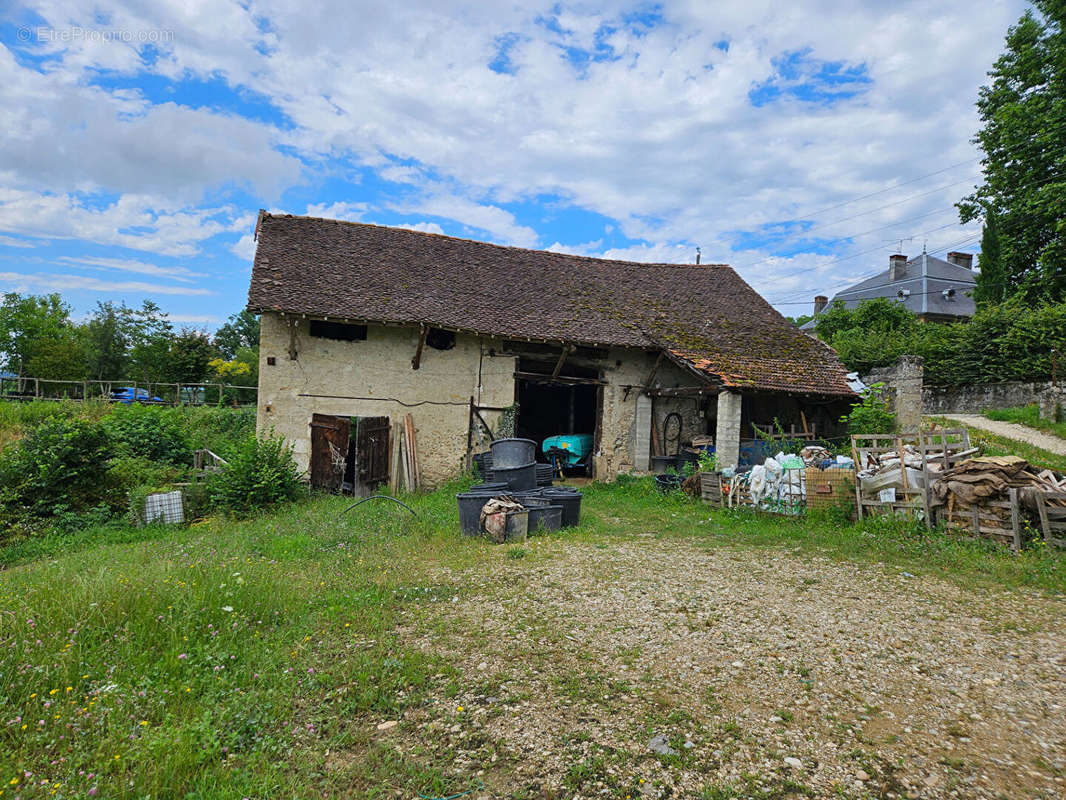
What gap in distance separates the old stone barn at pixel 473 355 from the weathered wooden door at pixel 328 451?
3cm

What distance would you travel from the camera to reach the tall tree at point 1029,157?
65.8 ft

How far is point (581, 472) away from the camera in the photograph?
1521cm

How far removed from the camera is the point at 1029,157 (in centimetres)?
2111

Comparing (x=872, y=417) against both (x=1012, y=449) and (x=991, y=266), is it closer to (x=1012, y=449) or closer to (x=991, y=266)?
(x=1012, y=449)

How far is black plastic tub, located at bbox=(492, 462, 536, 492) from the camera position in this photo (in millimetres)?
9281

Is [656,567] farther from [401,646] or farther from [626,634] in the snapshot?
[401,646]

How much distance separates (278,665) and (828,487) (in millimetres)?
8243

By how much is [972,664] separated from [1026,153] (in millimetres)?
25463

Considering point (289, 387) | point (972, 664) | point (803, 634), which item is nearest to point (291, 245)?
point (289, 387)

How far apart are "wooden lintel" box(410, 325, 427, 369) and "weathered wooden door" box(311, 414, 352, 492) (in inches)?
77.6

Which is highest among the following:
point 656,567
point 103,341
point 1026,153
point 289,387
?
point 1026,153

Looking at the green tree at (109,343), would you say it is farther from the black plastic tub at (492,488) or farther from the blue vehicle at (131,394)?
the black plastic tub at (492,488)

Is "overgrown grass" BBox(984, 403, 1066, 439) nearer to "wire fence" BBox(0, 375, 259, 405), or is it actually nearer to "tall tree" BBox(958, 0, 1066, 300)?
"tall tree" BBox(958, 0, 1066, 300)

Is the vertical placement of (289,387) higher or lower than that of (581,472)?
higher
